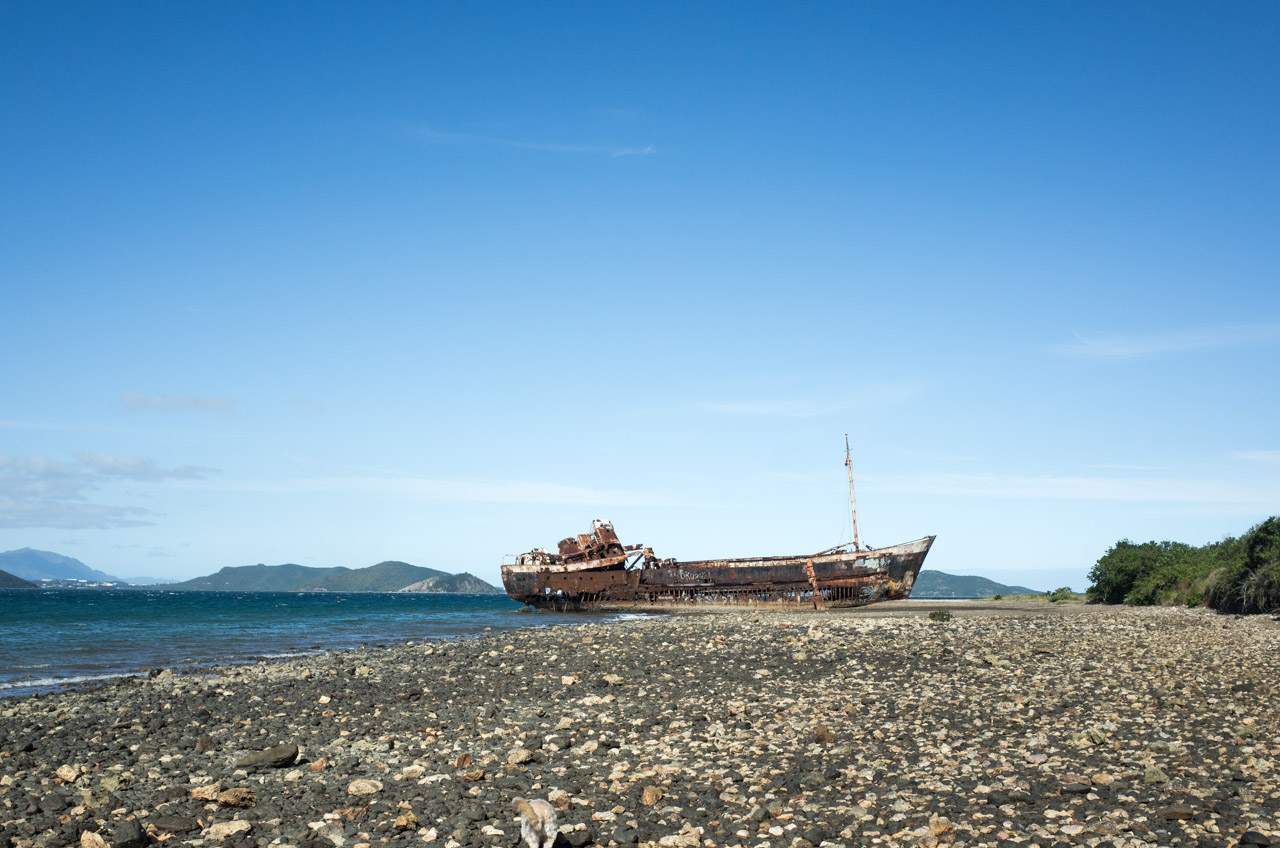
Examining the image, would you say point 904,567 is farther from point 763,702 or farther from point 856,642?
point 763,702

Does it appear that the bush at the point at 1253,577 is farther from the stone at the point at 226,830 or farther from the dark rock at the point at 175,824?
the dark rock at the point at 175,824

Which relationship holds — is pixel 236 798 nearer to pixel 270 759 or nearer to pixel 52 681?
pixel 270 759

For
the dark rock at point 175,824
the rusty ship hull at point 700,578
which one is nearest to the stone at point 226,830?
the dark rock at point 175,824

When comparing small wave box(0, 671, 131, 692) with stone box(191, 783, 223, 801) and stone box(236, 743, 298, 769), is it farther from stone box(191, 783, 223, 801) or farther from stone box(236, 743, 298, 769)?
stone box(191, 783, 223, 801)

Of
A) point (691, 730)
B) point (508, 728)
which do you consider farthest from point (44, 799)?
point (691, 730)

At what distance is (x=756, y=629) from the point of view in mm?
27609

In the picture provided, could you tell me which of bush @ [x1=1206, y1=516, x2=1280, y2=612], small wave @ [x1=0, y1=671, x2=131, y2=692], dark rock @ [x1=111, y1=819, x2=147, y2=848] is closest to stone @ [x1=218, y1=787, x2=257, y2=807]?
dark rock @ [x1=111, y1=819, x2=147, y2=848]

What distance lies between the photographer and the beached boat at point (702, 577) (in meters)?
56.3

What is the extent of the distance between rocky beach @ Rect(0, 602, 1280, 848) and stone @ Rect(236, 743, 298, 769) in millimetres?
40

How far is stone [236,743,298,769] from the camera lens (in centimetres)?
1105

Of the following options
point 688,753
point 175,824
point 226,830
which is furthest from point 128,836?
point 688,753

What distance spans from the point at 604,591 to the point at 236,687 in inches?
1925

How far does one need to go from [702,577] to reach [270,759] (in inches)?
2090

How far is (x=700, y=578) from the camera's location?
62.9 m
